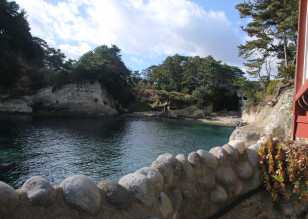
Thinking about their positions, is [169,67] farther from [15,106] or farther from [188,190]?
[188,190]

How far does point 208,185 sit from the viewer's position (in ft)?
11.7

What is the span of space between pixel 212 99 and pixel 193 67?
12947 millimetres

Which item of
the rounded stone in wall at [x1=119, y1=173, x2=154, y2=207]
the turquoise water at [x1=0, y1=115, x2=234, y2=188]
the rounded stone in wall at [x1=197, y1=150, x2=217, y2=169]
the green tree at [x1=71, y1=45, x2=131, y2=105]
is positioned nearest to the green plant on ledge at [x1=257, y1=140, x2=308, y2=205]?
the rounded stone in wall at [x1=197, y1=150, x2=217, y2=169]

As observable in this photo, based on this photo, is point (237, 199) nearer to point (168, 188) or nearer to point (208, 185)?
point (208, 185)

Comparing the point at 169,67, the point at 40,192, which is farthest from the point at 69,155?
the point at 169,67

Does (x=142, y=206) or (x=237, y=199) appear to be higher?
(x=142, y=206)

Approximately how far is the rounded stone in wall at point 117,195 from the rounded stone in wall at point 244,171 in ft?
7.74

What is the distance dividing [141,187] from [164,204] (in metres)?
0.46

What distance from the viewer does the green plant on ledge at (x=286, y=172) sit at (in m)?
3.69

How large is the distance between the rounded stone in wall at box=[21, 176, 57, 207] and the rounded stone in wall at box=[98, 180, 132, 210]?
1.96 feet

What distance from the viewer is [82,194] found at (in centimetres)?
231

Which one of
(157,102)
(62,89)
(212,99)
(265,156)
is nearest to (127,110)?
(157,102)

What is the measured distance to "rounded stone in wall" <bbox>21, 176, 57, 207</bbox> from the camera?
2112 mm

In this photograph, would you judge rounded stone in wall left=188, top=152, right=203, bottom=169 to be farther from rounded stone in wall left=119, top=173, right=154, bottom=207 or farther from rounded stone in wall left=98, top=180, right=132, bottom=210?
rounded stone in wall left=98, top=180, right=132, bottom=210
